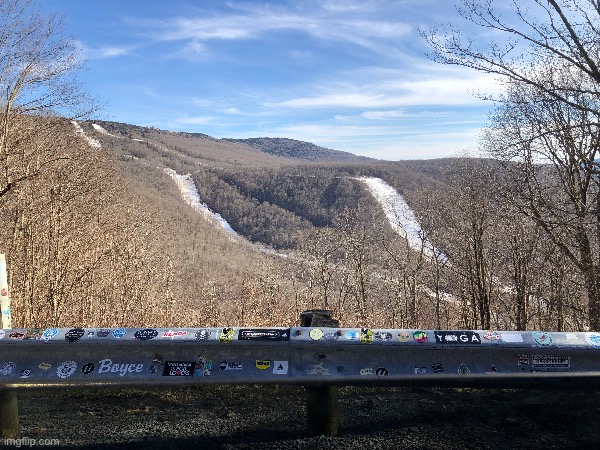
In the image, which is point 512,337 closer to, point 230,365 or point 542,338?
point 542,338

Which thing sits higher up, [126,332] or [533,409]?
[126,332]

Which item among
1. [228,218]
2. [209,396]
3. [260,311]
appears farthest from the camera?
[228,218]

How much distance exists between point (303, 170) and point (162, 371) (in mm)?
186413

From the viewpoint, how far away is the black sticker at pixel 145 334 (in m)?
3.21

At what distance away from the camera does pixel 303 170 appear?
618 feet

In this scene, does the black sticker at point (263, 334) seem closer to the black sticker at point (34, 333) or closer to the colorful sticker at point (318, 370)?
the colorful sticker at point (318, 370)

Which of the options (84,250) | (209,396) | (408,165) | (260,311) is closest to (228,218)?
(408,165)

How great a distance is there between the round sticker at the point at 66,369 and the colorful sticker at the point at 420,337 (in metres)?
2.24

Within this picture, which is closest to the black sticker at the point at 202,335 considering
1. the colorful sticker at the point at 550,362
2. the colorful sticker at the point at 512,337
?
the colorful sticker at the point at 512,337

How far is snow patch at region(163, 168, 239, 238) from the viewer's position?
496ft

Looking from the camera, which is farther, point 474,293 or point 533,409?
point 474,293

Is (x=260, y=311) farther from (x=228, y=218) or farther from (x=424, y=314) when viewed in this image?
(x=228, y=218)

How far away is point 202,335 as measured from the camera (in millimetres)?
3227

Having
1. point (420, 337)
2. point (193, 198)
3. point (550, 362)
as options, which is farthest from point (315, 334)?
point (193, 198)
